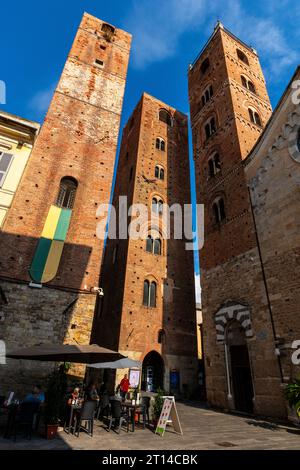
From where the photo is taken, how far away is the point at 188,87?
27.0 metres

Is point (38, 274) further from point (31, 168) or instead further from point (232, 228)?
point (232, 228)

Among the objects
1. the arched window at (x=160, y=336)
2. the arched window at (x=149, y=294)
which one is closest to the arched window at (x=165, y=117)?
the arched window at (x=149, y=294)

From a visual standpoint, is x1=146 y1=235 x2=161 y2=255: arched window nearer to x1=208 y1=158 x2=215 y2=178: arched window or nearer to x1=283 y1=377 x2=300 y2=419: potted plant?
x1=208 y1=158 x2=215 y2=178: arched window

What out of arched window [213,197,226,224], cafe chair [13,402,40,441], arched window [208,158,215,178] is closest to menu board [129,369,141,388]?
cafe chair [13,402,40,441]

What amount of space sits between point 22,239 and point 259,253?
35.3ft

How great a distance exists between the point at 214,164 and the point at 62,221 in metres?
11.2

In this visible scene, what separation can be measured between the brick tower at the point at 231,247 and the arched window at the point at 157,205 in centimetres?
427

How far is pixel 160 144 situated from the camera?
26906 mm

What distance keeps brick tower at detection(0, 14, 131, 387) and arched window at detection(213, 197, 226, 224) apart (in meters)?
6.84

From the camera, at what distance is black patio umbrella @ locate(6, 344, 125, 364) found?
7.05m

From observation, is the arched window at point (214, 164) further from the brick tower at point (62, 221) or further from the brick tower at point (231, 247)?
the brick tower at point (62, 221)

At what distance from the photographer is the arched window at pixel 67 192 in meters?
13.4

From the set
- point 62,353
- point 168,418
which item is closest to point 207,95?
point 62,353

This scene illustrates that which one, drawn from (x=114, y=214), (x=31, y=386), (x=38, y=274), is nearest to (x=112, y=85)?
(x=114, y=214)
